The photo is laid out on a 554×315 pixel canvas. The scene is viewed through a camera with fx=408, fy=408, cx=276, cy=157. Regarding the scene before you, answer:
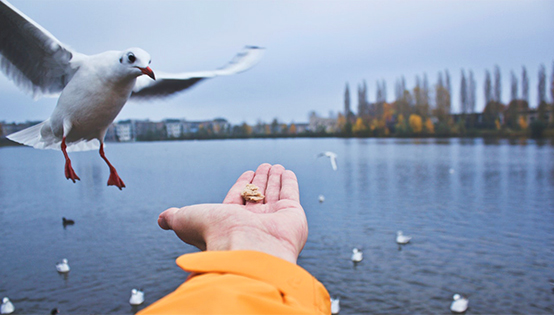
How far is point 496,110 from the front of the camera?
72.0 metres

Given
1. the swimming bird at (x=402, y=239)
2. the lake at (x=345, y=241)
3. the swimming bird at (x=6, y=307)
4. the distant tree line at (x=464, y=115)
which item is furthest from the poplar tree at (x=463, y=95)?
the swimming bird at (x=6, y=307)

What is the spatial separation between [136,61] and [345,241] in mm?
15375

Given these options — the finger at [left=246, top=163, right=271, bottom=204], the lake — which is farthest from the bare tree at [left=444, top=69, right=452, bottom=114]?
the finger at [left=246, top=163, right=271, bottom=204]

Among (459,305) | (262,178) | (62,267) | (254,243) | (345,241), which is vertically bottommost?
(459,305)

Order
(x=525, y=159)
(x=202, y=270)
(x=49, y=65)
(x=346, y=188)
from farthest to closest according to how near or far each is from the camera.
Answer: (x=525, y=159) < (x=346, y=188) < (x=49, y=65) < (x=202, y=270)

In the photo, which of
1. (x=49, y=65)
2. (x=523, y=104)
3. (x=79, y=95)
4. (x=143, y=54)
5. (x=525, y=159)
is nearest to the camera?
(x=143, y=54)

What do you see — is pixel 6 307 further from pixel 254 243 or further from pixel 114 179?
pixel 254 243

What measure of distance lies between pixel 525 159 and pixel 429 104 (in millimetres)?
39433

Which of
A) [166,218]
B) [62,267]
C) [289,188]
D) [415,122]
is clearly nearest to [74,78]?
[166,218]

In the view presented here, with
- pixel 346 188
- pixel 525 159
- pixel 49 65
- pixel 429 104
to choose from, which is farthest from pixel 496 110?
pixel 49 65

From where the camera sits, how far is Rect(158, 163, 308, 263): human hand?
1.53 meters

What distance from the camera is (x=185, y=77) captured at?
73.3 inches

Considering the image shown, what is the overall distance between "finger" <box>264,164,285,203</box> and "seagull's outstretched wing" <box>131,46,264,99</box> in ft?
2.54

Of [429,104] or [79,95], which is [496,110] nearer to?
[429,104]
